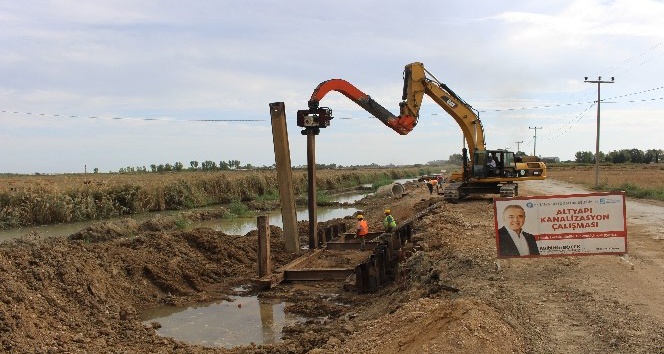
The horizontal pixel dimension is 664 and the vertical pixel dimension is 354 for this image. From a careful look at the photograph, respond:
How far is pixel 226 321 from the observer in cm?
941

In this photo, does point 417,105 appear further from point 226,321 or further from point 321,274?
point 226,321

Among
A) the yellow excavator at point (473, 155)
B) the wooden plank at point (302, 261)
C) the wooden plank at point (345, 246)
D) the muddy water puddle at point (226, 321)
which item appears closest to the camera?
the muddy water puddle at point (226, 321)

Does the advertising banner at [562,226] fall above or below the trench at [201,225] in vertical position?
above

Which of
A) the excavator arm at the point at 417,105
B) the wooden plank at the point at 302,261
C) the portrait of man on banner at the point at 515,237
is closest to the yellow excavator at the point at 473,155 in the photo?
the excavator arm at the point at 417,105

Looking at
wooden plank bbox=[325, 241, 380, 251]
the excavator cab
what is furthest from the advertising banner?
the excavator cab

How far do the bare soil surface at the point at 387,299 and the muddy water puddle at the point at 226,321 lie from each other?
0.95 ft

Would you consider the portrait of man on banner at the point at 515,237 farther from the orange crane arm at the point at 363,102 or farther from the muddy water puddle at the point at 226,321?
the orange crane arm at the point at 363,102

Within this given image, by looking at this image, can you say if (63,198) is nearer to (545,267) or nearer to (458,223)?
(458,223)

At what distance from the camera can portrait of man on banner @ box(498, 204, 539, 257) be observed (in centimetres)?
896

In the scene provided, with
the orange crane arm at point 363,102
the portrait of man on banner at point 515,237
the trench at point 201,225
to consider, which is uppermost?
the orange crane arm at point 363,102

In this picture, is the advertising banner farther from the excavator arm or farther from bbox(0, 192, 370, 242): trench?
bbox(0, 192, 370, 242): trench

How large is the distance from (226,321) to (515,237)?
201 inches

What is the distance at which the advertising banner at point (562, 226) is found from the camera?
29.4ft

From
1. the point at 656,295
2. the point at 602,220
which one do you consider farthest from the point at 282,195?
the point at 656,295
